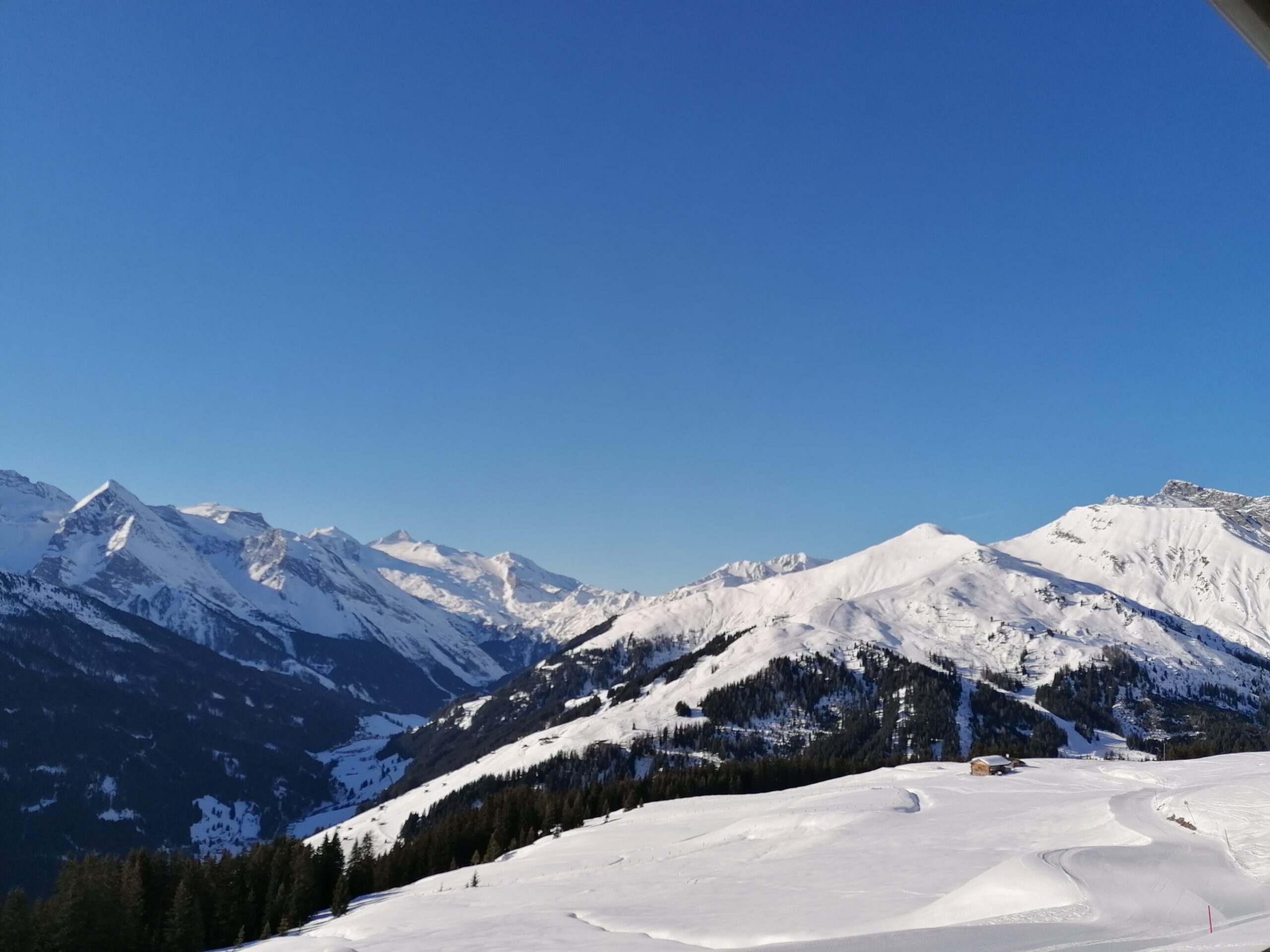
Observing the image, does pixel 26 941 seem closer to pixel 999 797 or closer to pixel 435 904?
pixel 435 904

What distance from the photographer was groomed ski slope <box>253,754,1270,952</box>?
65.9ft

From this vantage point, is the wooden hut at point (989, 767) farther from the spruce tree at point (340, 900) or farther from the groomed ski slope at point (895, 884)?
the spruce tree at point (340, 900)

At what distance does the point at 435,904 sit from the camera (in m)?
36.8

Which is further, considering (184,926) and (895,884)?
(184,926)

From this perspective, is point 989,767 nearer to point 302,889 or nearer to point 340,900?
point 340,900

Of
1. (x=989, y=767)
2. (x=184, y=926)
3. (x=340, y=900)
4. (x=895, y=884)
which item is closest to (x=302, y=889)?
(x=340, y=900)

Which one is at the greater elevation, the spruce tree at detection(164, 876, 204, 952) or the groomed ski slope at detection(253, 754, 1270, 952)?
the groomed ski slope at detection(253, 754, 1270, 952)

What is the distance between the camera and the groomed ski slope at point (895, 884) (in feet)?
65.9

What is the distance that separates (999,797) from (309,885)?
2395 inches

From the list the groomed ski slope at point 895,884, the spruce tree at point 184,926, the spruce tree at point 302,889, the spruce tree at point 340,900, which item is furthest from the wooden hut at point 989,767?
the spruce tree at point 184,926

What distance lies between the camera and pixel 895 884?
2955 cm

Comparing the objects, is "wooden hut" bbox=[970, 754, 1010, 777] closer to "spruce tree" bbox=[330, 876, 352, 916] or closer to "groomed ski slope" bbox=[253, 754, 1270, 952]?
"groomed ski slope" bbox=[253, 754, 1270, 952]

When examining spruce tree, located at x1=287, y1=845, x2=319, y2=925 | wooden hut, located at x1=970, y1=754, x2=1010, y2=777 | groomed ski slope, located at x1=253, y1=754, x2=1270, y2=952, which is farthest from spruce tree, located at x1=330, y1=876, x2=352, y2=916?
wooden hut, located at x1=970, y1=754, x2=1010, y2=777

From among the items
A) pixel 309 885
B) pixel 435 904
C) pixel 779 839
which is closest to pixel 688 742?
pixel 309 885
